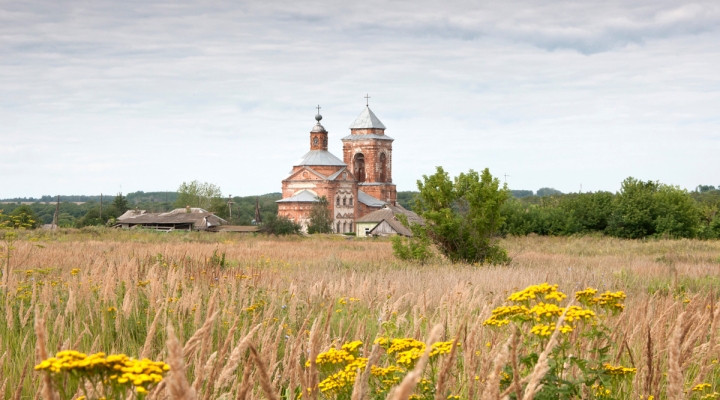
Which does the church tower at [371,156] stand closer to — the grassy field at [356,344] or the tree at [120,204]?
the tree at [120,204]

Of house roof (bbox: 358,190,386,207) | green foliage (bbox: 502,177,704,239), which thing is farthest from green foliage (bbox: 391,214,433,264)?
house roof (bbox: 358,190,386,207)

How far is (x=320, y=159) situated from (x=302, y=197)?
21.7 feet

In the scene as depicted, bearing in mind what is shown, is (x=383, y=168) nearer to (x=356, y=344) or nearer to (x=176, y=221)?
(x=176, y=221)

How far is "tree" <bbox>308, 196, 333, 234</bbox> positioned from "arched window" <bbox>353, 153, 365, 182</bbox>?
13515 mm

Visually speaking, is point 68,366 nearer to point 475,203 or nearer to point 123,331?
point 123,331

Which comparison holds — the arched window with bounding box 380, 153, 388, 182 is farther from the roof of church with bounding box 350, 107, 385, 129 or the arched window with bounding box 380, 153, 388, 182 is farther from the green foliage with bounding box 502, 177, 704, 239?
the green foliage with bounding box 502, 177, 704, 239

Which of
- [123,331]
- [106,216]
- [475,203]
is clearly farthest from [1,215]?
[106,216]

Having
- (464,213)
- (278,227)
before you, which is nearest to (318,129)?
(278,227)

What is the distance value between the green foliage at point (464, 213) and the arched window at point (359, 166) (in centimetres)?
5593

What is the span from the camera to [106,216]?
77.1 metres

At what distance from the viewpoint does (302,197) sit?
61.3m

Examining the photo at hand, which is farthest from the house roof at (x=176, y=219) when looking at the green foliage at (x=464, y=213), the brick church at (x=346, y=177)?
the green foliage at (x=464, y=213)

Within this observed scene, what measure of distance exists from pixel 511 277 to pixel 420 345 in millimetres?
8631

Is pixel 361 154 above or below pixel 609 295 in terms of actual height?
above
